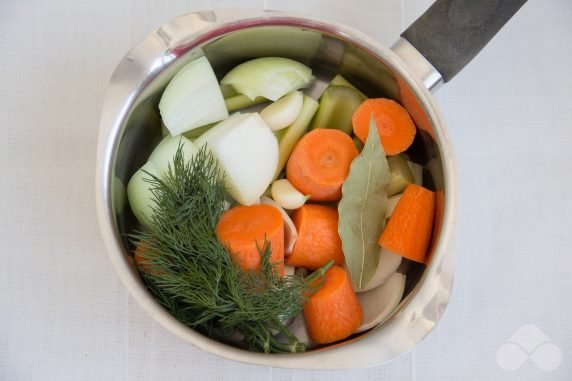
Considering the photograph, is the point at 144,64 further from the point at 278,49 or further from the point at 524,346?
the point at 524,346

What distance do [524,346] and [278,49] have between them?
581mm

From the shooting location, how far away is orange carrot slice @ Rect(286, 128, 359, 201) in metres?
0.75

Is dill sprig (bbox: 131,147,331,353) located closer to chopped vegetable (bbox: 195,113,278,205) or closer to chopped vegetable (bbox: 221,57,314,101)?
chopped vegetable (bbox: 195,113,278,205)

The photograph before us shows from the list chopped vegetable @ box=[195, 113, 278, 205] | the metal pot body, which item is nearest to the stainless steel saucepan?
the metal pot body

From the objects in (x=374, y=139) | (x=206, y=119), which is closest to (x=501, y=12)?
(x=374, y=139)

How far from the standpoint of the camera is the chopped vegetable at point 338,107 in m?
0.79

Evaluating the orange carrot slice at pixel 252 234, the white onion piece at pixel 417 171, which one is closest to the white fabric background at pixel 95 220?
the white onion piece at pixel 417 171

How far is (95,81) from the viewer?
32.6 inches

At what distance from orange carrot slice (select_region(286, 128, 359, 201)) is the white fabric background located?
0.20 meters

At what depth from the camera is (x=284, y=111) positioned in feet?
2.51

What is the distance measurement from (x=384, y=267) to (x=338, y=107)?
0.24 meters

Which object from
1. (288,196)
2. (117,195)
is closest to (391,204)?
(288,196)

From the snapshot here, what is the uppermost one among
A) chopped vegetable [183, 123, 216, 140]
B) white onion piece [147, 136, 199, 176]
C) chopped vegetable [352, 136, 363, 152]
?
chopped vegetable [183, 123, 216, 140]

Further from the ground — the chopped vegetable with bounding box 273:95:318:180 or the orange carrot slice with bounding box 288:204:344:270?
the chopped vegetable with bounding box 273:95:318:180
